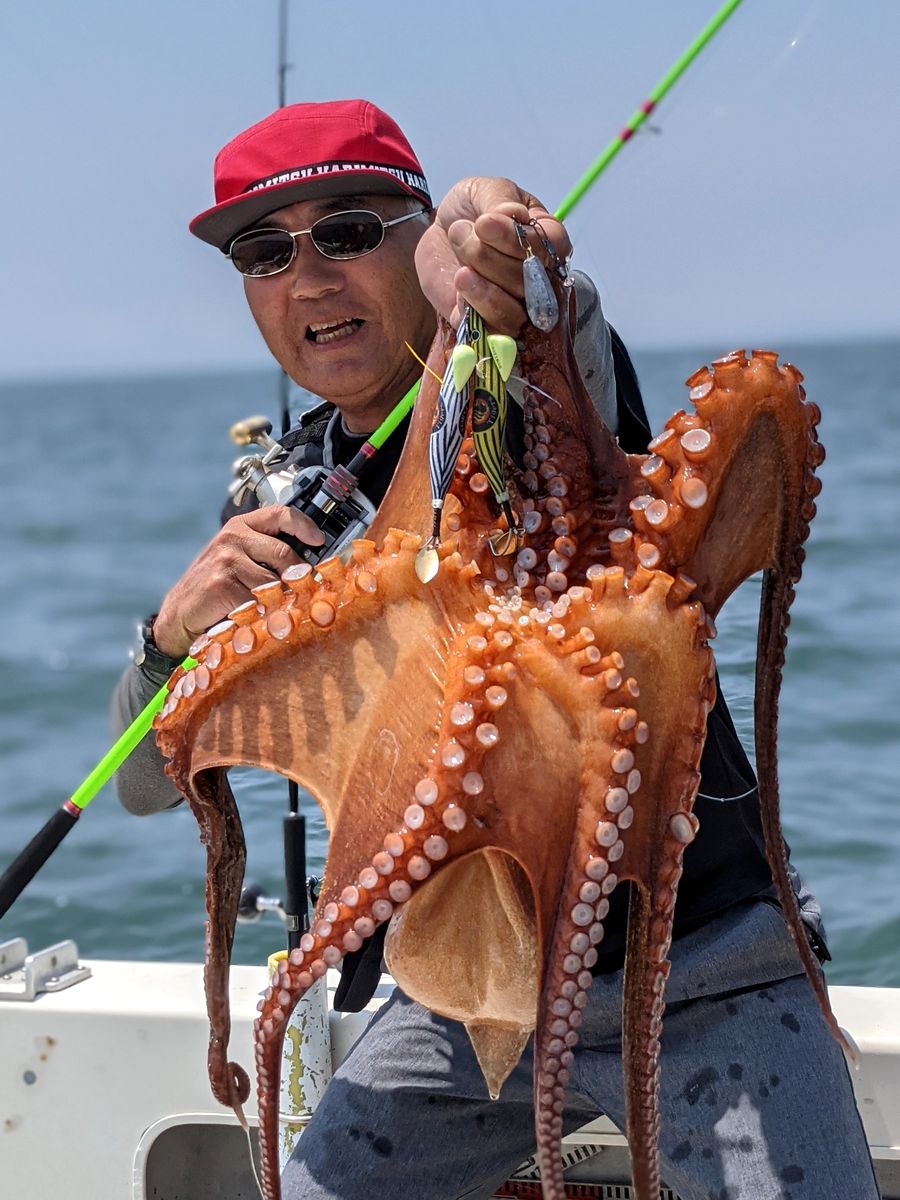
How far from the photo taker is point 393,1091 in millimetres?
2408

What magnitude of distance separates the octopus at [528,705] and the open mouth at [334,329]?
2.32ft

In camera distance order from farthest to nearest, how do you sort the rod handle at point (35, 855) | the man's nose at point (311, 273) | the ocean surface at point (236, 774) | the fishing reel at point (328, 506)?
1. the ocean surface at point (236, 774)
2. the rod handle at point (35, 855)
3. the man's nose at point (311, 273)
4. the fishing reel at point (328, 506)

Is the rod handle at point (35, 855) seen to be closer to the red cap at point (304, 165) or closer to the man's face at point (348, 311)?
the man's face at point (348, 311)

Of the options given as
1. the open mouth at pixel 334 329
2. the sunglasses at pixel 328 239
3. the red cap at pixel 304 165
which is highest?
the red cap at pixel 304 165

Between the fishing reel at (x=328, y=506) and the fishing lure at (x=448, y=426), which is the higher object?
the fishing reel at (x=328, y=506)

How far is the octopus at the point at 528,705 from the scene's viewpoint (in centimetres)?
147

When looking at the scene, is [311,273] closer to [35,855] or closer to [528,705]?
[528,705]

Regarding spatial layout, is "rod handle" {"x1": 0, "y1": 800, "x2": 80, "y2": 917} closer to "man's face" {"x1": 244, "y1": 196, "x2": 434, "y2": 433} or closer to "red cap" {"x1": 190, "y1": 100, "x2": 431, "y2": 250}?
"man's face" {"x1": 244, "y1": 196, "x2": 434, "y2": 433}

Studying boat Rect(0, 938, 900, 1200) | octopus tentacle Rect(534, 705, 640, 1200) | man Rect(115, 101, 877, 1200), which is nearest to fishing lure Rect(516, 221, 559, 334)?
octopus tentacle Rect(534, 705, 640, 1200)

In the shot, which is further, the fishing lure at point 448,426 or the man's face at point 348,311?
the man's face at point 348,311

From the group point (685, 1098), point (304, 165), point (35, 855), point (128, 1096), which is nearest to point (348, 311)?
point (304, 165)

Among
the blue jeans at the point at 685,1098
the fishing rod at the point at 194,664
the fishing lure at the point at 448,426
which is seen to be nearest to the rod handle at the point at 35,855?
the fishing rod at the point at 194,664

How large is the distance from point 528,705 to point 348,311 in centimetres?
107

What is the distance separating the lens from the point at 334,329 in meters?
2.39
